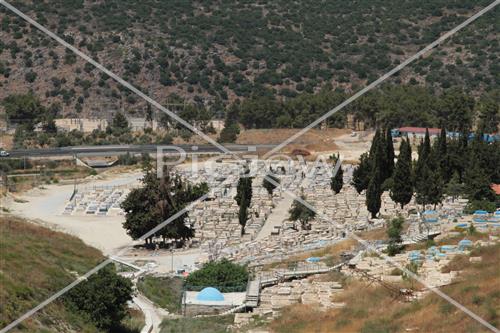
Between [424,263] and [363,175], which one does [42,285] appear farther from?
[363,175]

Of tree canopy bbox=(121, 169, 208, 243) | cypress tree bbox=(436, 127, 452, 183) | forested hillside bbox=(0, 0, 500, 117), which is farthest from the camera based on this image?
forested hillside bbox=(0, 0, 500, 117)

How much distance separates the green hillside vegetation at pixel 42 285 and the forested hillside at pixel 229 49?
95.0 m

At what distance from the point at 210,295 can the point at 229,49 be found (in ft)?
397

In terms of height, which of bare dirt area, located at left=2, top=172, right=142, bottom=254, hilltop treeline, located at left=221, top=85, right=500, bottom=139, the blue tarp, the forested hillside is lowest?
bare dirt area, located at left=2, top=172, right=142, bottom=254

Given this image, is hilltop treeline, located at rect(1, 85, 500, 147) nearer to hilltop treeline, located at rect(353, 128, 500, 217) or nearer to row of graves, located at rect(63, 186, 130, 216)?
row of graves, located at rect(63, 186, 130, 216)

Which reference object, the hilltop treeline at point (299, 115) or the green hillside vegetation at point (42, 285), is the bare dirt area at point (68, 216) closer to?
the green hillside vegetation at point (42, 285)

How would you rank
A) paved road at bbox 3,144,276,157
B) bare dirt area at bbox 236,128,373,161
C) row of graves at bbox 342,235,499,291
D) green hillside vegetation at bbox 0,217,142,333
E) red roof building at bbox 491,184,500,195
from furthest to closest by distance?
bare dirt area at bbox 236,128,373,161, paved road at bbox 3,144,276,157, red roof building at bbox 491,184,500,195, row of graves at bbox 342,235,499,291, green hillside vegetation at bbox 0,217,142,333

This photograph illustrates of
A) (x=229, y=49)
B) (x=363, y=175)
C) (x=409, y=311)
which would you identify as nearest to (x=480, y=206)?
(x=363, y=175)

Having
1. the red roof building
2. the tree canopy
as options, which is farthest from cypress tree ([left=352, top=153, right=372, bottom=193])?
the tree canopy

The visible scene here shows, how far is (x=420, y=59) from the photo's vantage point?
498 feet

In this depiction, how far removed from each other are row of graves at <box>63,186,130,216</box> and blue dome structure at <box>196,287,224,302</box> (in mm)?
27627

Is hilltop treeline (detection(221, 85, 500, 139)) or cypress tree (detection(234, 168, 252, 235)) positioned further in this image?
hilltop treeline (detection(221, 85, 500, 139))

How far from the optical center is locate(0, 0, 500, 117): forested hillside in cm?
14188

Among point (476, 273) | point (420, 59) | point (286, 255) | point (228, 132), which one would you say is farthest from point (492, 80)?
point (476, 273)
